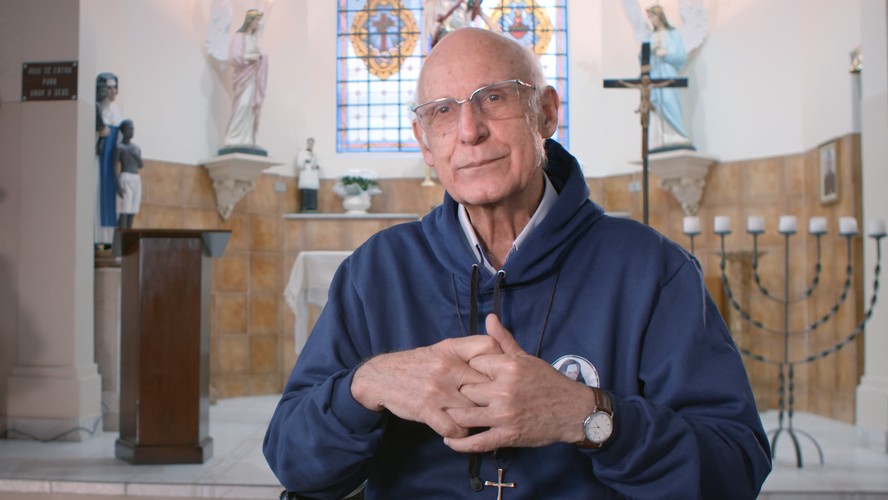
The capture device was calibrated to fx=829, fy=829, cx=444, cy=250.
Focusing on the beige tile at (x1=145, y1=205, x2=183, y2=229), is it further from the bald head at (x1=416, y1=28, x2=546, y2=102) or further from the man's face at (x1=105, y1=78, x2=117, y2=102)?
the bald head at (x1=416, y1=28, x2=546, y2=102)

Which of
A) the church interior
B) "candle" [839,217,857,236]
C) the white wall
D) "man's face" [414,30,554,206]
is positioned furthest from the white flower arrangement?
"man's face" [414,30,554,206]

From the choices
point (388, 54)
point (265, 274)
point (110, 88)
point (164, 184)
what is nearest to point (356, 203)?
point (265, 274)

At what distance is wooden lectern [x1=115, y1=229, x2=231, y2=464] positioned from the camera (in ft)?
14.0

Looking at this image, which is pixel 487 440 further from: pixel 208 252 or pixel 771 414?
pixel 771 414

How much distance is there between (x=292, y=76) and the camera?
909 cm

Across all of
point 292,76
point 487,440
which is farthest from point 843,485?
point 292,76

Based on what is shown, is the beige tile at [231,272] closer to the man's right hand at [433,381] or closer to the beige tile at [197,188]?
the beige tile at [197,188]

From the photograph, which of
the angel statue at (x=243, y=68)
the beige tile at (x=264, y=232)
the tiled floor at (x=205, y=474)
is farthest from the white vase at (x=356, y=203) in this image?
the tiled floor at (x=205, y=474)

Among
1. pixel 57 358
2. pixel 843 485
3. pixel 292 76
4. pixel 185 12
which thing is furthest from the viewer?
pixel 292 76

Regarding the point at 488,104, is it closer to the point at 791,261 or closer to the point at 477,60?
the point at 477,60

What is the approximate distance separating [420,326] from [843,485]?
307 centimetres

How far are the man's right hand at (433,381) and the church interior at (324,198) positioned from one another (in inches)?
101

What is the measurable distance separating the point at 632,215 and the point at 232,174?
4023 millimetres

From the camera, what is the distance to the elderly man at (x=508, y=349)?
135cm
